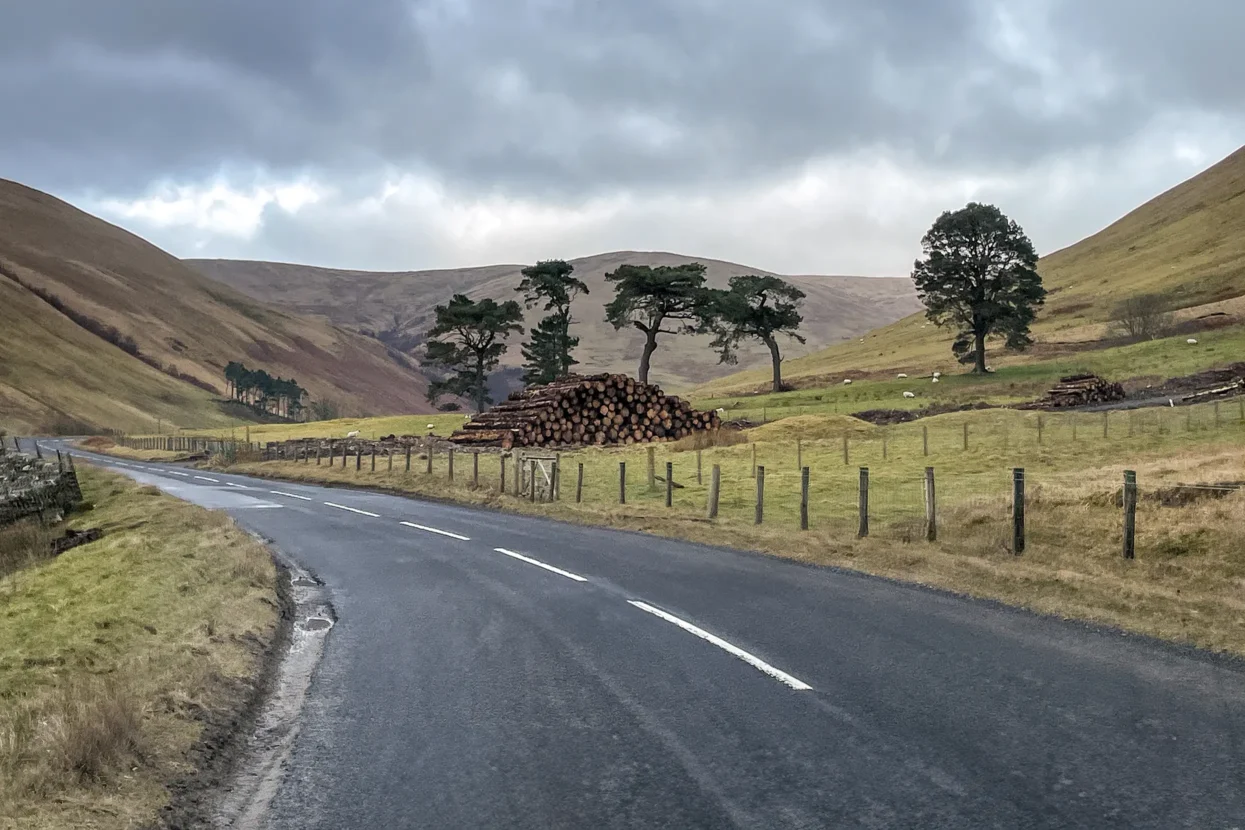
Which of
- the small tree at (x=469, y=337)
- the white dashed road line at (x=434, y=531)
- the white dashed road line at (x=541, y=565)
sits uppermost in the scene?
the small tree at (x=469, y=337)

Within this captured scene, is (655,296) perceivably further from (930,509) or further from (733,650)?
(733,650)

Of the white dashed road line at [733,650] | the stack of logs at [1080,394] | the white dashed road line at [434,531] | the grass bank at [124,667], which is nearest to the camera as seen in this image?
the grass bank at [124,667]

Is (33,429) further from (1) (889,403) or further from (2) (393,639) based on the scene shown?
(2) (393,639)

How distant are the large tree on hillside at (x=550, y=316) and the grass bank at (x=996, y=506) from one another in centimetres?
4082

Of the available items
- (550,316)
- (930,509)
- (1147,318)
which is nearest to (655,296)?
(550,316)

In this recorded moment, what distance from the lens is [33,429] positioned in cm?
12294

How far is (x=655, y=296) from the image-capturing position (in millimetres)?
72062

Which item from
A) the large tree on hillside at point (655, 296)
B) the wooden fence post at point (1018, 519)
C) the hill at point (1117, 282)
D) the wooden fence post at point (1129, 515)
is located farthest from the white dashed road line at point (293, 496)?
the hill at point (1117, 282)

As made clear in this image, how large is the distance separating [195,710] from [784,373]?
109590 mm

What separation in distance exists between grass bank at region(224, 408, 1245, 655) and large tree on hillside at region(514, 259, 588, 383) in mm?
40821

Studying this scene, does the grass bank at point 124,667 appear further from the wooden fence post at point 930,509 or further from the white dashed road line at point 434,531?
the wooden fence post at point 930,509

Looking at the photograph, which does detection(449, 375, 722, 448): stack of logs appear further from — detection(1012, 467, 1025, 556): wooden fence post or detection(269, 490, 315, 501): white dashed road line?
detection(1012, 467, 1025, 556): wooden fence post

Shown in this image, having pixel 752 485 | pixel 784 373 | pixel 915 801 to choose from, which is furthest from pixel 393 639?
pixel 784 373

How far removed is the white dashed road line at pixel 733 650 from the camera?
25.4 ft
